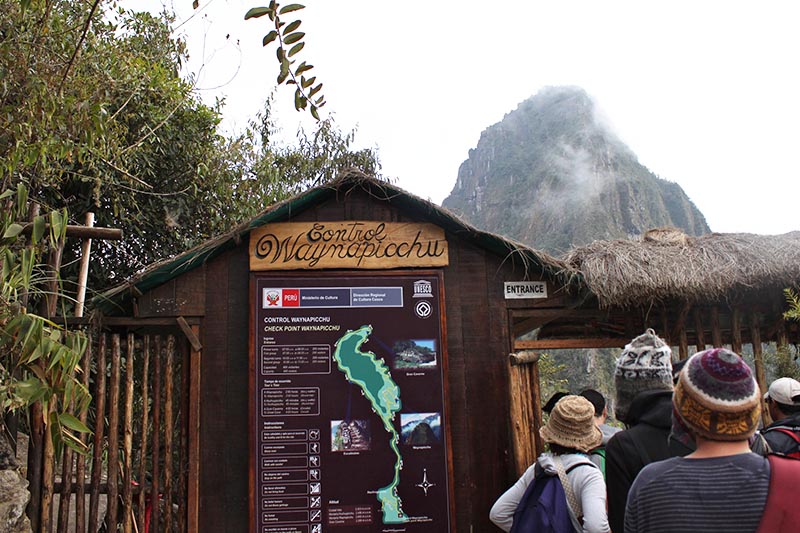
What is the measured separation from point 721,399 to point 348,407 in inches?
159

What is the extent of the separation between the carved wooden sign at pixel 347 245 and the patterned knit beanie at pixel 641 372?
298 cm

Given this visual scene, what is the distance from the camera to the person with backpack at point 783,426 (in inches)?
112

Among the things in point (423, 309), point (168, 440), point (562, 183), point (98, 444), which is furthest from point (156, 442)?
point (562, 183)

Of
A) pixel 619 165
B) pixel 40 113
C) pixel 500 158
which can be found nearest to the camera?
pixel 40 113

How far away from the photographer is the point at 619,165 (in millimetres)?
57469

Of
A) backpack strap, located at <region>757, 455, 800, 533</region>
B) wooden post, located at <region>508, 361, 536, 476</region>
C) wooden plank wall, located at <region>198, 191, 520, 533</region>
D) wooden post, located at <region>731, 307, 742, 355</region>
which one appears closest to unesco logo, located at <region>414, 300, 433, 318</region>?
wooden plank wall, located at <region>198, 191, 520, 533</region>

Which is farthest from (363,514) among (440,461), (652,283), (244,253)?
(652,283)

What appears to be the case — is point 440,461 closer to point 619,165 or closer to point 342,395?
point 342,395

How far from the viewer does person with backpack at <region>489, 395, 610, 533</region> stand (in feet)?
11.8

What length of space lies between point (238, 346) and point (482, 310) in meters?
2.05

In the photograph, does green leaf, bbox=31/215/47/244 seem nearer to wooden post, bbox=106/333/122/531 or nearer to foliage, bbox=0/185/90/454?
foliage, bbox=0/185/90/454

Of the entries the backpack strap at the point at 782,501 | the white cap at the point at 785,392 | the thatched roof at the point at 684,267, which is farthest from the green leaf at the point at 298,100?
the thatched roof at the point at 684,267

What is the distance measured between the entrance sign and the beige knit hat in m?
2.37

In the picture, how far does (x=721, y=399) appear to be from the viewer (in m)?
2.07
